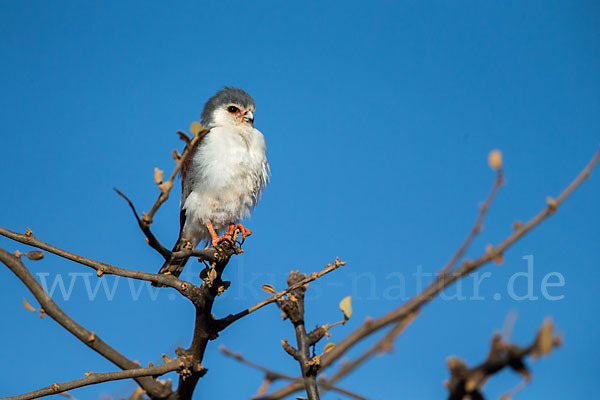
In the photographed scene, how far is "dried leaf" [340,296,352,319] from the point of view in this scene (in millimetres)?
1695

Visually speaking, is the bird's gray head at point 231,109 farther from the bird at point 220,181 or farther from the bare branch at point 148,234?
the bare branch at point 148,234

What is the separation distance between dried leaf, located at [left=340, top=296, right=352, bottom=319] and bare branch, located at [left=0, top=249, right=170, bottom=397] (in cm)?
84

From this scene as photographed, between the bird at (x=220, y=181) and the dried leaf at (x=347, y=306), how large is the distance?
9.54 feet

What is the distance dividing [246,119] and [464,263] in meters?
4.84

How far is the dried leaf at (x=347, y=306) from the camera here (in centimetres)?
170

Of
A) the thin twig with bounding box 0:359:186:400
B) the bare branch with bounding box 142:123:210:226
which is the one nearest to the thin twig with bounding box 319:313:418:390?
the bare branch with bounding box 142:123:210:226

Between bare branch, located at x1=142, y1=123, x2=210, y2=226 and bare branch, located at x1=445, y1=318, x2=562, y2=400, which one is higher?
bare branch, located at x1=142, y1=123, x2=210, y2=226

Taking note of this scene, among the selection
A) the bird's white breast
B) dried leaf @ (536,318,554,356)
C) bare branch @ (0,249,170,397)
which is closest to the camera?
dried leaf @ (536,318,554,356)

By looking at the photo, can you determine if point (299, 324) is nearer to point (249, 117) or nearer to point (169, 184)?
point (169, 184)

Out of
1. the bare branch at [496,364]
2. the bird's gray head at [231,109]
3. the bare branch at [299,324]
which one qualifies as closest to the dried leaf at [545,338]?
the bare branch at [496,364]

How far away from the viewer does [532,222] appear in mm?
772

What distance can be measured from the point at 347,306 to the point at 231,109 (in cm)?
415

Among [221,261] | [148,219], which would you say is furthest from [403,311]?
[221,261]

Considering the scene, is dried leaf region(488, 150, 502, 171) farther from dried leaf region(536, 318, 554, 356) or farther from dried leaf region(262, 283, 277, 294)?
dried leaf region(262, 283, 277, 294)
